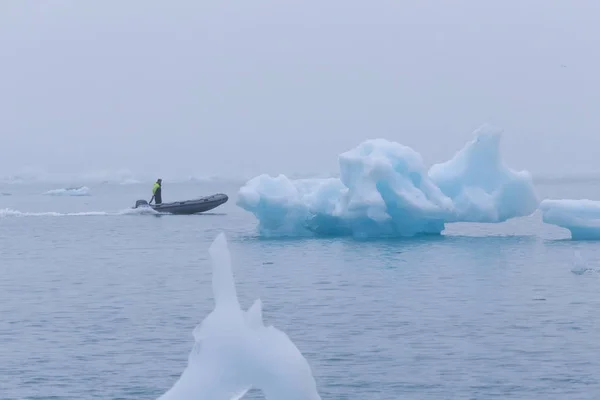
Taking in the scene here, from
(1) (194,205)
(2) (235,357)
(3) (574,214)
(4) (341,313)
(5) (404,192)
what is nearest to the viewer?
(2) (235,357)

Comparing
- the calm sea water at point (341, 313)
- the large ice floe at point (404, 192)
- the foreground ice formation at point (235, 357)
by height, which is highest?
the large ice floe at point (404, 192)

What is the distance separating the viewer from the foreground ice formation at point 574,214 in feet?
96.0

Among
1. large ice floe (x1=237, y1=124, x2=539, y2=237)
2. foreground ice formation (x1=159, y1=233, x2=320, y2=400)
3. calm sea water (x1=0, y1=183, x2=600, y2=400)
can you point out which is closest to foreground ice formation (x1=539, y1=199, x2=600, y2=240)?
calm sea water (x1=0, y1=183, x2=600, y2=400)

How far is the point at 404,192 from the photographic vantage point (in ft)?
99.6

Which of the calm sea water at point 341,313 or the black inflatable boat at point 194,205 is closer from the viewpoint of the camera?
the calm sea water at point 341,313

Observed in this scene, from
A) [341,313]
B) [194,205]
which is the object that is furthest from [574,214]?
[194,205]

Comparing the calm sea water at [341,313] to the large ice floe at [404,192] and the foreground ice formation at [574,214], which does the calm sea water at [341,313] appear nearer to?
the foreground ice formation at [574,214]

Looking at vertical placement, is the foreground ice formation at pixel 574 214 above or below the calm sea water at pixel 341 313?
above

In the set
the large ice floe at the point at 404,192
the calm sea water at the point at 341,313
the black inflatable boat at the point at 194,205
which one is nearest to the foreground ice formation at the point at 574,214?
the calm sea water at the point at 341,313

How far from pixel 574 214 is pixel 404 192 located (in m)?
4.69

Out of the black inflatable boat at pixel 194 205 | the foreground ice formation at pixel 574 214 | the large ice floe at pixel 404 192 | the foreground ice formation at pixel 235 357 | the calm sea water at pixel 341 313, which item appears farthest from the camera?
the black inflatable boat at pixel 194 205

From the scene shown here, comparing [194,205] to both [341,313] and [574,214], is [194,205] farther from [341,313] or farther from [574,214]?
[341,313]

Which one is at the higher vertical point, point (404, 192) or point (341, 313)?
point (404, 192)

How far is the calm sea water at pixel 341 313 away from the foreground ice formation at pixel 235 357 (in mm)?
4149
